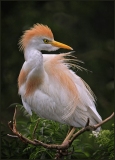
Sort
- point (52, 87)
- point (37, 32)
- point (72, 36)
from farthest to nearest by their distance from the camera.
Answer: point (72, 36), point (52, 87), point (37, 32)

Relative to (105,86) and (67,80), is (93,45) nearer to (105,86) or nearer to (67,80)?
(105,86)

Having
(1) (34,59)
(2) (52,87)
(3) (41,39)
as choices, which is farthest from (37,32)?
(2) (52,87)

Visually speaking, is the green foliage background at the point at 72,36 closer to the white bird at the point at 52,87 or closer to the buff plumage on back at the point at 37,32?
the white bird at the point at 52,87

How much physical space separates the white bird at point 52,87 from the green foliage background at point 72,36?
309cm

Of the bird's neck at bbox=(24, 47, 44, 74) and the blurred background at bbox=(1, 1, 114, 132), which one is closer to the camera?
the bird's neck at bbox=(24, 47, 44, 74)

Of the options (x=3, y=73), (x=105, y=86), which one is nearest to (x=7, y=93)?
(x=3, y=73)

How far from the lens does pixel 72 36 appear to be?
906 centimetres

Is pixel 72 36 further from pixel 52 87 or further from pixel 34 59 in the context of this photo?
pixel 34 59

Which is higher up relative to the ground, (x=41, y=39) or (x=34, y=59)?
(x=41, y=39)

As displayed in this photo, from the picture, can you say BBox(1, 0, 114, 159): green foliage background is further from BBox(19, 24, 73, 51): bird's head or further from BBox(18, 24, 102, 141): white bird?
BBox(19, 24, 73, 51): bird's head

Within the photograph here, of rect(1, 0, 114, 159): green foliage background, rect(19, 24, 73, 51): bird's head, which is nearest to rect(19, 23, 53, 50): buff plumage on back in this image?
rect(19, 24, 73, 51): bird's head

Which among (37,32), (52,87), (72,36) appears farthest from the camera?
(72,36)

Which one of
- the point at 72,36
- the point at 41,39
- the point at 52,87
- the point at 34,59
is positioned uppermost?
the point at 41,39

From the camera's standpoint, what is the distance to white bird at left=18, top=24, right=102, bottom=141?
453 cm
